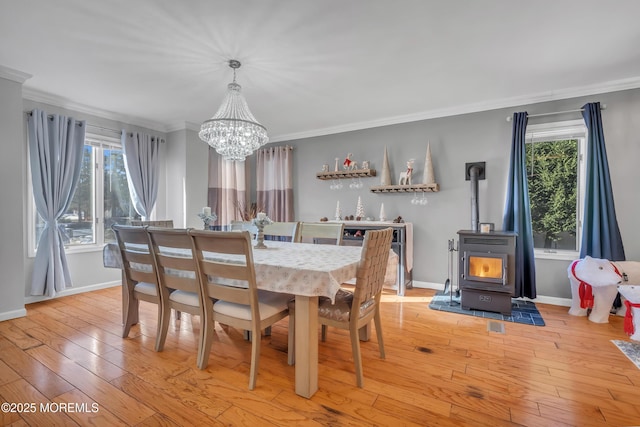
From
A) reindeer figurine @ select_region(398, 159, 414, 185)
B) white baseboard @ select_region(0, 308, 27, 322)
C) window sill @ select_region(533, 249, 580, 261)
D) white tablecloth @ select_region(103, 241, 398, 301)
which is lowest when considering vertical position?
white baseboard @ select_region(0, 308, 27, 322)

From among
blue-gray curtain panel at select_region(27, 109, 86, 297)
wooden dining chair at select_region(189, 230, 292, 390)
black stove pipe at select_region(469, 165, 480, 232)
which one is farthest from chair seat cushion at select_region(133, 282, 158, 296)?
black stove pipe at select_region(469, 165, 480, 232)

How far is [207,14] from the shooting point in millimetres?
2090

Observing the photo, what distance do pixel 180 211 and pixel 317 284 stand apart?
12.4ft

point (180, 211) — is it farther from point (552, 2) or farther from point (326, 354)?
point (552, 2)

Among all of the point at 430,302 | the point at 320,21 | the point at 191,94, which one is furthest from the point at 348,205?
the point at 320,21

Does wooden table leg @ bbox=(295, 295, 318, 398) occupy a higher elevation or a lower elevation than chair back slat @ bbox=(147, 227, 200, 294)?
lower

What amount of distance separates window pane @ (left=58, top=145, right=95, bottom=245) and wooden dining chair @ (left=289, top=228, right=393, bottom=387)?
11.4 feet

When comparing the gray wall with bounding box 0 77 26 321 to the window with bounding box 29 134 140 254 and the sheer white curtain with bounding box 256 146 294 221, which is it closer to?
the window with bounding box 29 134 140 254

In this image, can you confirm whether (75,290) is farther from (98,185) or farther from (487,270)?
(487,270)

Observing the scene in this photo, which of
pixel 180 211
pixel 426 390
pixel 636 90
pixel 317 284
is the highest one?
pixel 636 90

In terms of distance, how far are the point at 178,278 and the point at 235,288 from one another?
21.3 inches

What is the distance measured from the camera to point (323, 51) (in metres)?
2.55

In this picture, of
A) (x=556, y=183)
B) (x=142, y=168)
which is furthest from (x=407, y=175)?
(x=142, y=168)

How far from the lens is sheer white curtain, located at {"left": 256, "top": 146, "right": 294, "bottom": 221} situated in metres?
5.24
